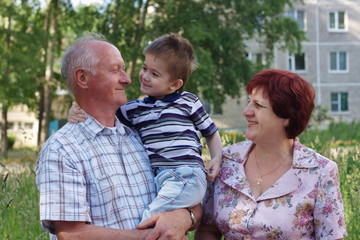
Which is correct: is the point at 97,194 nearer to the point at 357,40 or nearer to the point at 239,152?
the point at 239,152

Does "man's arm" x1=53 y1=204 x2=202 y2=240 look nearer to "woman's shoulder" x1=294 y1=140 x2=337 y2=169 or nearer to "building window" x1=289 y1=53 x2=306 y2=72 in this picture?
"woman's shoulder" x1=294 y1=140 x2=337 y2=169

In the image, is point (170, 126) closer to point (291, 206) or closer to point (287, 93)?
point (287, 93)

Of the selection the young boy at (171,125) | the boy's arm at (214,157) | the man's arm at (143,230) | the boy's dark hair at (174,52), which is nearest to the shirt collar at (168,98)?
the young boy at (171,125)

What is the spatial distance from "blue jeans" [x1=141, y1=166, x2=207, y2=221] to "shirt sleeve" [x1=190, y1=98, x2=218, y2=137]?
0.34 m

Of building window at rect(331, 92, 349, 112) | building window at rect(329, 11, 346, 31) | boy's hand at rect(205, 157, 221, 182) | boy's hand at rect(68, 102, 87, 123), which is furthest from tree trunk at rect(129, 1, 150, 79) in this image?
building window at rect(329, 11, 346, 31)

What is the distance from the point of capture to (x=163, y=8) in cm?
2481

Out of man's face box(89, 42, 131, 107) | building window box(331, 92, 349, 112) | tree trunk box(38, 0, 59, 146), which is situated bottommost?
building window box(331, 92, 349, 112)

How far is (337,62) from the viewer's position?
47.8 meters

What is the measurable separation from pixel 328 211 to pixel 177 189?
0.78 meters

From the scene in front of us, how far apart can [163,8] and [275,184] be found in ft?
71.5

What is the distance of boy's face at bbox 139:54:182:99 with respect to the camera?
3.78 m

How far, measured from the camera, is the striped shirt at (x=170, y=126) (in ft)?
11.7

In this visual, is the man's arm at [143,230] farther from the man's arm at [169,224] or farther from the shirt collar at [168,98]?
the shirt collar at [168,98]

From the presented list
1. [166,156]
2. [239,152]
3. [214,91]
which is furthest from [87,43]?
[214,91]
